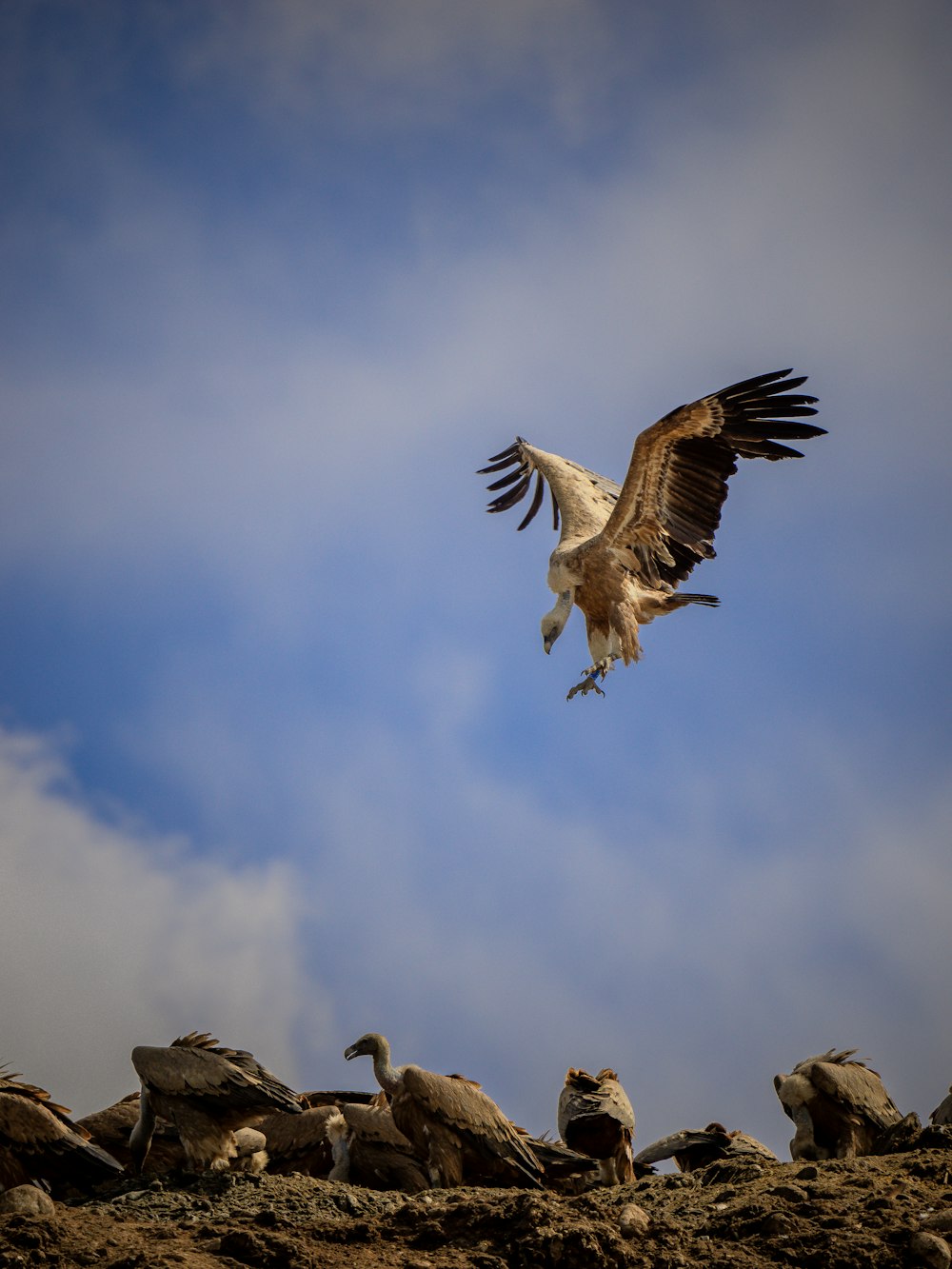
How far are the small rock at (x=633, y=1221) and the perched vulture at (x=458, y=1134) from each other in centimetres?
140

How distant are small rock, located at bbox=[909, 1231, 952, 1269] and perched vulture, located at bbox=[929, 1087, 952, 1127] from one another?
3354 mm

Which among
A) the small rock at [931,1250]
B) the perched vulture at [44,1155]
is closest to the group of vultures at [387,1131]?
the perched vulture at [44,1155]

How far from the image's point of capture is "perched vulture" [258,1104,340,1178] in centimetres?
1027

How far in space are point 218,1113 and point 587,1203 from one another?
2.96m

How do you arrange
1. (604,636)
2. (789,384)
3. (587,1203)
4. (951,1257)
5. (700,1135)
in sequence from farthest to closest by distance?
(604,636)
(789,384)
(700,1135)
(587,1203)
(951,1257)

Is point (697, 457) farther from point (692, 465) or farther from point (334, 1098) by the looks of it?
point (334, 1098)

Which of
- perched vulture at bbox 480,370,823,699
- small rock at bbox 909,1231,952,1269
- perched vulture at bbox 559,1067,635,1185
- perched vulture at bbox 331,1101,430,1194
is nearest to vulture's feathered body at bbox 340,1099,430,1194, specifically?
perched vulture at bbox 331,1101,430,1194

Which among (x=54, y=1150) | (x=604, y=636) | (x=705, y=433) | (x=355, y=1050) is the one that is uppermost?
(x=705, y=433)

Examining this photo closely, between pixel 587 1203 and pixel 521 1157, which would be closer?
pixel 587 1203

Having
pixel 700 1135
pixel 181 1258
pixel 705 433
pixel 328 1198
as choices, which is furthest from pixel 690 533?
pixel 181 1258

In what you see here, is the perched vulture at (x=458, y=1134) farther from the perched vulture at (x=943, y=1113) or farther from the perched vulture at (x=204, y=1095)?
the perched vulture at (x=943, y=1113)

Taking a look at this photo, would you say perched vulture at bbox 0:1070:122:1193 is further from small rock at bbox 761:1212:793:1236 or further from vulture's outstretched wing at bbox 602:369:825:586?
vulture's outstretched wing at bbox 602:369:825:586

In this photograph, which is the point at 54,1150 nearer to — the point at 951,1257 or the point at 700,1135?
the point at 700,1135

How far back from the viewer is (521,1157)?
8992 millimetres
